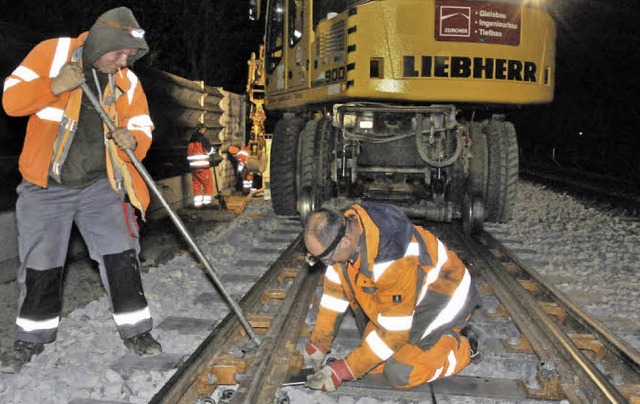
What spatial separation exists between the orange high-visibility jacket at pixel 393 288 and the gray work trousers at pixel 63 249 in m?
1.19

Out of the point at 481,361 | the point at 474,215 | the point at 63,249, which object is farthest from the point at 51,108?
the point at 474,215

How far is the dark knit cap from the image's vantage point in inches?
141

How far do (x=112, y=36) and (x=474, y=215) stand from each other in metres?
5.14

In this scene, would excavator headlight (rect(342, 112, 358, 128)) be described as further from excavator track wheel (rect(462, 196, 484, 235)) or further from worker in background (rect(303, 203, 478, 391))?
worker in background (rect(303, 203, 478, 391))

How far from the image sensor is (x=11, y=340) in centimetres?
445

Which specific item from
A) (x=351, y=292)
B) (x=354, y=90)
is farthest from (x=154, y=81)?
(x=351, y=292)

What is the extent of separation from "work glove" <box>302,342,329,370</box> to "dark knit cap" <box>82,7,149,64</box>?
1958 mm

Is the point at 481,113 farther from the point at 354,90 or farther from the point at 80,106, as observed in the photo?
the point at 80,106

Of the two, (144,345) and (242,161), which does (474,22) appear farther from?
(242,161)

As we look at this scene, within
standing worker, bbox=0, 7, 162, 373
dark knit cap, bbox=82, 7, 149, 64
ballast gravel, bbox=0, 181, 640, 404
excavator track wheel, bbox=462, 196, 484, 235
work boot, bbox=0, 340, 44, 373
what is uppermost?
dark knit cap, bbox=82, 7, 149, 64

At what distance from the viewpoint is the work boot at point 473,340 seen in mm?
3808

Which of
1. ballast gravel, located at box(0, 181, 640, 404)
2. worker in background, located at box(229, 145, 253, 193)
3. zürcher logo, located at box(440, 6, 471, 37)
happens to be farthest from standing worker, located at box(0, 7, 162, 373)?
worker in background, located at box(229, 145, 253, 193)

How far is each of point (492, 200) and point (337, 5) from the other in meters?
3.12

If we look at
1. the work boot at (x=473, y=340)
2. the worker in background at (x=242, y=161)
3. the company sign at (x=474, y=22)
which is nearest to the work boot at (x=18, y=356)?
the work boot at (x=473, y=340)
